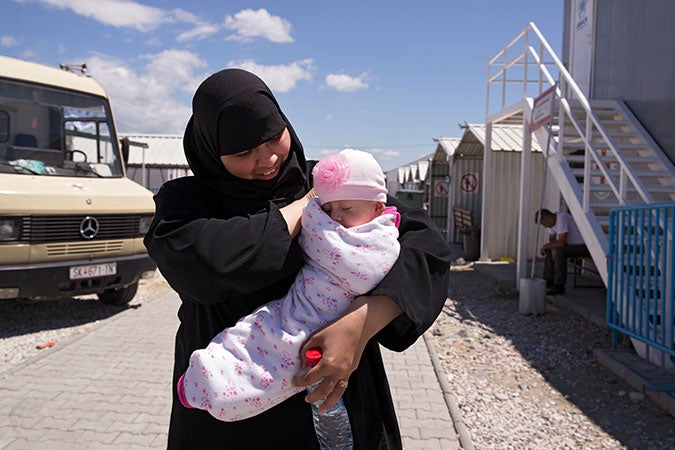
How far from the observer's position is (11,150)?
6066 millimetres

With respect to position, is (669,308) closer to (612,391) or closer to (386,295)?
(612,391)

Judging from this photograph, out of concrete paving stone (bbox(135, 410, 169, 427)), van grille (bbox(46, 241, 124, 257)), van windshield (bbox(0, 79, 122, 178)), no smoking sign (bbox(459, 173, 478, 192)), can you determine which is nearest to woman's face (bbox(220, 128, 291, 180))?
concrete paving stone (bbox(135, 410, 169, 427))

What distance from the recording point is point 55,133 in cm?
662

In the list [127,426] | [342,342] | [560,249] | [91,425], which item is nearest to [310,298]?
[342,342]

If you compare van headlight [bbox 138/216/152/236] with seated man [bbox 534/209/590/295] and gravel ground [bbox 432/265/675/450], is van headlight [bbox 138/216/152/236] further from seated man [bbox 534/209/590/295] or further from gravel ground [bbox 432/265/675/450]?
seated man [bbox 534/209/590/295]

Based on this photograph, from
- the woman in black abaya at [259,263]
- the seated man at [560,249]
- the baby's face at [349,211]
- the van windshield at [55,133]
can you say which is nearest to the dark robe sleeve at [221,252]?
the woman in black abaya at [259,263]

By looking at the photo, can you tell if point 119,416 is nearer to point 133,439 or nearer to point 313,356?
point 133,439

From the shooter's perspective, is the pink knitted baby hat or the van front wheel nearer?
the pink knitted baby hat

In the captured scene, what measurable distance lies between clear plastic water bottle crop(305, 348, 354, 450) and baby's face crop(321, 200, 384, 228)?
0.48 meters

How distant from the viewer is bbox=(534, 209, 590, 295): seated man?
810cm

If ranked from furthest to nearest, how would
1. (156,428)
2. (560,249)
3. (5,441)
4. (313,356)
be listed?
(560,249) < (156,428) < (5,441) < (313,356)

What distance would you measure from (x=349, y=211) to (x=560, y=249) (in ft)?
25.2

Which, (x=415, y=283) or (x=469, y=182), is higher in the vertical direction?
(x=469, y=182)

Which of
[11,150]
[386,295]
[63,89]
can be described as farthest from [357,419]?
[63,89]
